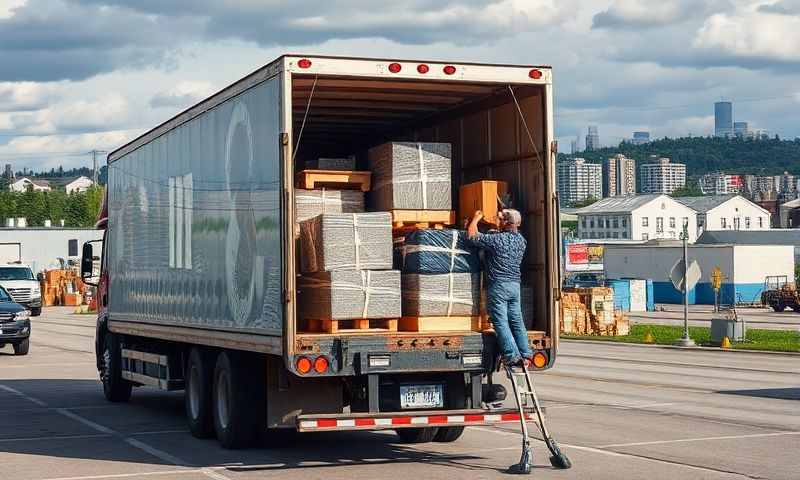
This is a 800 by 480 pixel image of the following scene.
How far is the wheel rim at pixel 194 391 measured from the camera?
15.0 metres

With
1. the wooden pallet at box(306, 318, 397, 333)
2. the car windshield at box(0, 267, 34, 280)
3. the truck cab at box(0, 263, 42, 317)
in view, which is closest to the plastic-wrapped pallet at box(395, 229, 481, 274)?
the wooden pallet at box(306, 318, 397, 333)

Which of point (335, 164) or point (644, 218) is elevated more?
point (644, 218)

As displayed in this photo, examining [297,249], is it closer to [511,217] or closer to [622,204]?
[511,217]

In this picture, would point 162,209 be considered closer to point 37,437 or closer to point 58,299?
point 37,437

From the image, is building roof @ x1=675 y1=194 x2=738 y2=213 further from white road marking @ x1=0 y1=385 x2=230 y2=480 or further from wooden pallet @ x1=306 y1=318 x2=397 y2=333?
wooden pallet @ x1=306 y1=318 x2=397 y2=333

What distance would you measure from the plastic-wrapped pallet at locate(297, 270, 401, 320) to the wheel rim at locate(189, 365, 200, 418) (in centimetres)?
280

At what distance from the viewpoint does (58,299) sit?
90562mm

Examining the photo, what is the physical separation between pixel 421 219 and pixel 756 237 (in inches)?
4231

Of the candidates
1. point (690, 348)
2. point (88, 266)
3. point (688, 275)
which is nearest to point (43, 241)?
point (688, 275)

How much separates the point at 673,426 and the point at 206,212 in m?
6.34

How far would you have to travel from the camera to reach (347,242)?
41.0 ft

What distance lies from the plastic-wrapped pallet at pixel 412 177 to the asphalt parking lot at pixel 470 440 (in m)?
2.59

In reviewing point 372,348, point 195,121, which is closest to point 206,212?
point 195,121

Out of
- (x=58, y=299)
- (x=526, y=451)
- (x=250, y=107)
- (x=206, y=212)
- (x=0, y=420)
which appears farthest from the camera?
(x=58, y=299)
